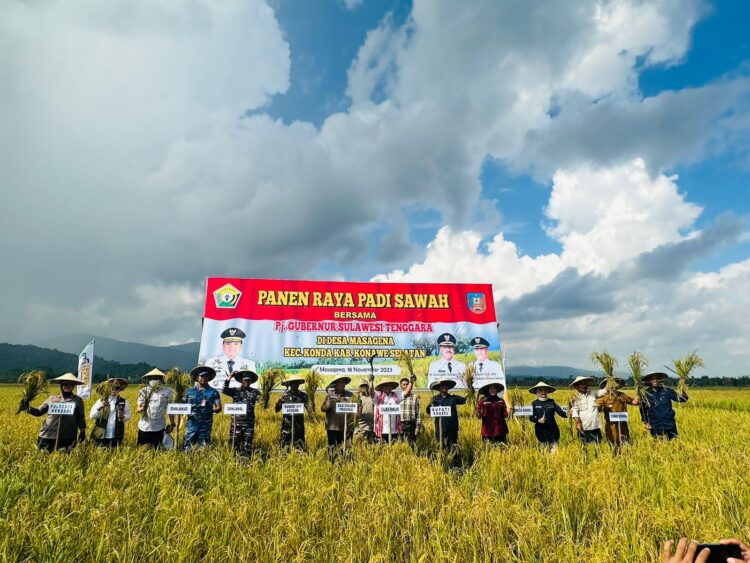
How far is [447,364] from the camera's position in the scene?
17797mm

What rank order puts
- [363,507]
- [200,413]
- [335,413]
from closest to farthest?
[363,507], [200,413], [335,413]

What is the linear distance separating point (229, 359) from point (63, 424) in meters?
9.39

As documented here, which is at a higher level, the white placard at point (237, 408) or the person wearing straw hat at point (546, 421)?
the white placard at point (237, 408)

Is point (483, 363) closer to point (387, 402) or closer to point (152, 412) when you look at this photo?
point (387, 402)

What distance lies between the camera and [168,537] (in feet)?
12.1

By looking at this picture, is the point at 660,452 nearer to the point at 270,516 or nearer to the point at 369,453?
the point at 369,453

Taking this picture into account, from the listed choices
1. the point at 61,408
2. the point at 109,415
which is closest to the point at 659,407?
the point at 109,415

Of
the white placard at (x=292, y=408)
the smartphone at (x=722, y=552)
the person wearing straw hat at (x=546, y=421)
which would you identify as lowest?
the person wearing straw hat at (x=546, y=421)

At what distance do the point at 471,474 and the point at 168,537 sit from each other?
12.6ft

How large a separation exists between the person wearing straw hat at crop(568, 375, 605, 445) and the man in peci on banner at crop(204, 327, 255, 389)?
12130 mm

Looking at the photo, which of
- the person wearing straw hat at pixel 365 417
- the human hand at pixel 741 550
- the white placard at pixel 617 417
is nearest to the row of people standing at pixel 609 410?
the white placard at pixel 617 417

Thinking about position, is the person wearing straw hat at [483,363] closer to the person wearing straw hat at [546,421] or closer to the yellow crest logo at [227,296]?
the person wearing straw hat at [546,421]

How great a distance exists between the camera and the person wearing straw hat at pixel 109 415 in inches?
306

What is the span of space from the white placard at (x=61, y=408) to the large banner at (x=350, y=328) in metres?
9.25
